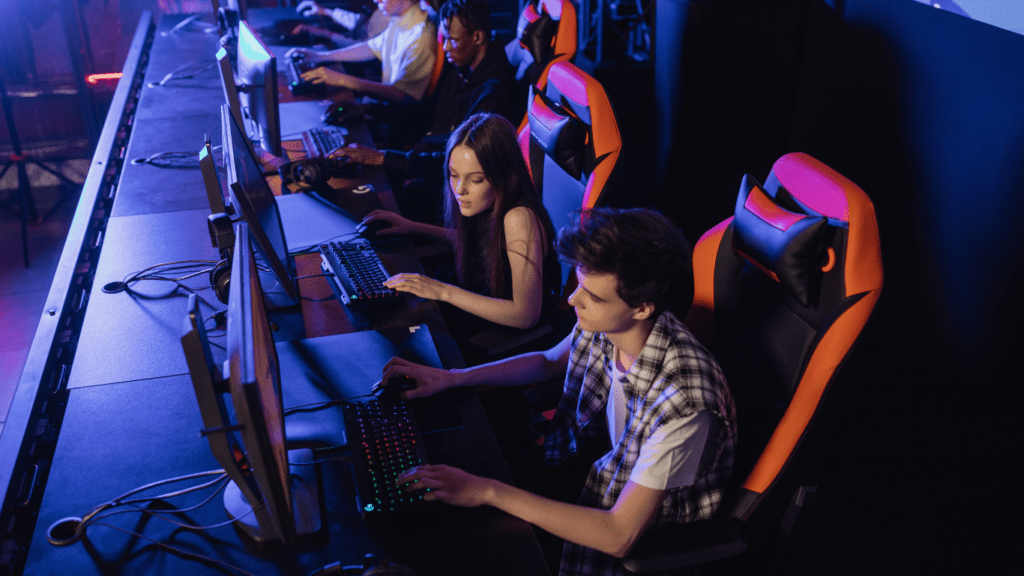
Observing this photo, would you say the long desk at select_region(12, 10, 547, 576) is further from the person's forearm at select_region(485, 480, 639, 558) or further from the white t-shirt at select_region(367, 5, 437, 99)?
the white t-shirt at select_region(367, 5, 437, 99)

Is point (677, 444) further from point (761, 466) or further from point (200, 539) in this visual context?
point (200, 539)

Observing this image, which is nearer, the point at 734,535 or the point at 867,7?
the point at 734,535

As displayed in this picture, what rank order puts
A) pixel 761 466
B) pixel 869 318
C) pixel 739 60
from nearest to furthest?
pixel 869 318 → pixel 761 466 → pixel 739 60

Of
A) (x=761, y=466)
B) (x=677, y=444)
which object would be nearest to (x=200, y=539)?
(x=677, y=444)

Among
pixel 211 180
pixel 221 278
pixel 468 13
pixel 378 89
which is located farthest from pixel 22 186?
pixel 211 180

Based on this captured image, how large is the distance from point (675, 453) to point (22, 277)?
414 centimetres

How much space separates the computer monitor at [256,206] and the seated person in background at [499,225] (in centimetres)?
26

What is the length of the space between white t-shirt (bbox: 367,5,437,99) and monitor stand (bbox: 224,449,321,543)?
2574 mm

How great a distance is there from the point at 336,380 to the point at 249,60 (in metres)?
1.52

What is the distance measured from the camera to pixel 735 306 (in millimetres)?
1431

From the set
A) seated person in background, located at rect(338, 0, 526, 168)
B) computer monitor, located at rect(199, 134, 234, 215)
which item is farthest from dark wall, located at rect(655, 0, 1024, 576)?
computer monitor, located at rect(199, 134, 234, 215)

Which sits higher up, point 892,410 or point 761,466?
point 761,466

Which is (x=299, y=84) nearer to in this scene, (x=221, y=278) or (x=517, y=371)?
(x=221, y=278)

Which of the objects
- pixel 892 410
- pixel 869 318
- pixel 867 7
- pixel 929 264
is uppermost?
pixel 867 7
